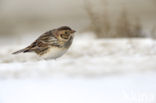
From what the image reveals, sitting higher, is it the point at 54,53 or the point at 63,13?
the point at 63,13

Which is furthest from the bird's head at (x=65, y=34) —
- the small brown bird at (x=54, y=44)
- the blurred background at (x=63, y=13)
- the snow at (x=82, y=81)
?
the blurred background at (x=63, y=13)

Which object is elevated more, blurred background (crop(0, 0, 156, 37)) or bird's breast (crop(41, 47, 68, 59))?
blurred background (crop(0, 0, 156, 37))

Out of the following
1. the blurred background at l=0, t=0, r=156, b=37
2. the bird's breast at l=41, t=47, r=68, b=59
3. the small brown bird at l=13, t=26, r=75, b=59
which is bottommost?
the bird's breast at l=41, t=47, r=68, b=59

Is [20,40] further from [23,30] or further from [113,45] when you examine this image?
[113,45]

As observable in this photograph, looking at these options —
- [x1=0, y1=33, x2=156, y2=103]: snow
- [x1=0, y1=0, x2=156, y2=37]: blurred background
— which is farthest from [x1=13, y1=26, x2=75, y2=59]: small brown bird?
[x1=0, y1=0, x2=156, y2=37]: blurred background

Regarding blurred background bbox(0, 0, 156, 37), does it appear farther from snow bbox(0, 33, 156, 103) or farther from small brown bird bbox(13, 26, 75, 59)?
snow bbox(0, 33, 156, 103)

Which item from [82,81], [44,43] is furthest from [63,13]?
[82,81]

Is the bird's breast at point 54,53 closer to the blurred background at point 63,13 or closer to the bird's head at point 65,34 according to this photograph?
the bird's head at point 65,34

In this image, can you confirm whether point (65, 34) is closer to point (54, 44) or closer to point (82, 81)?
point (54, 44)

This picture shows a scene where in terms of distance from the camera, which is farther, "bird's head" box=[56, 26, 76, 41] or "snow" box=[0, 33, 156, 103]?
"bird's head" box=[56, 26, 76, 41]
